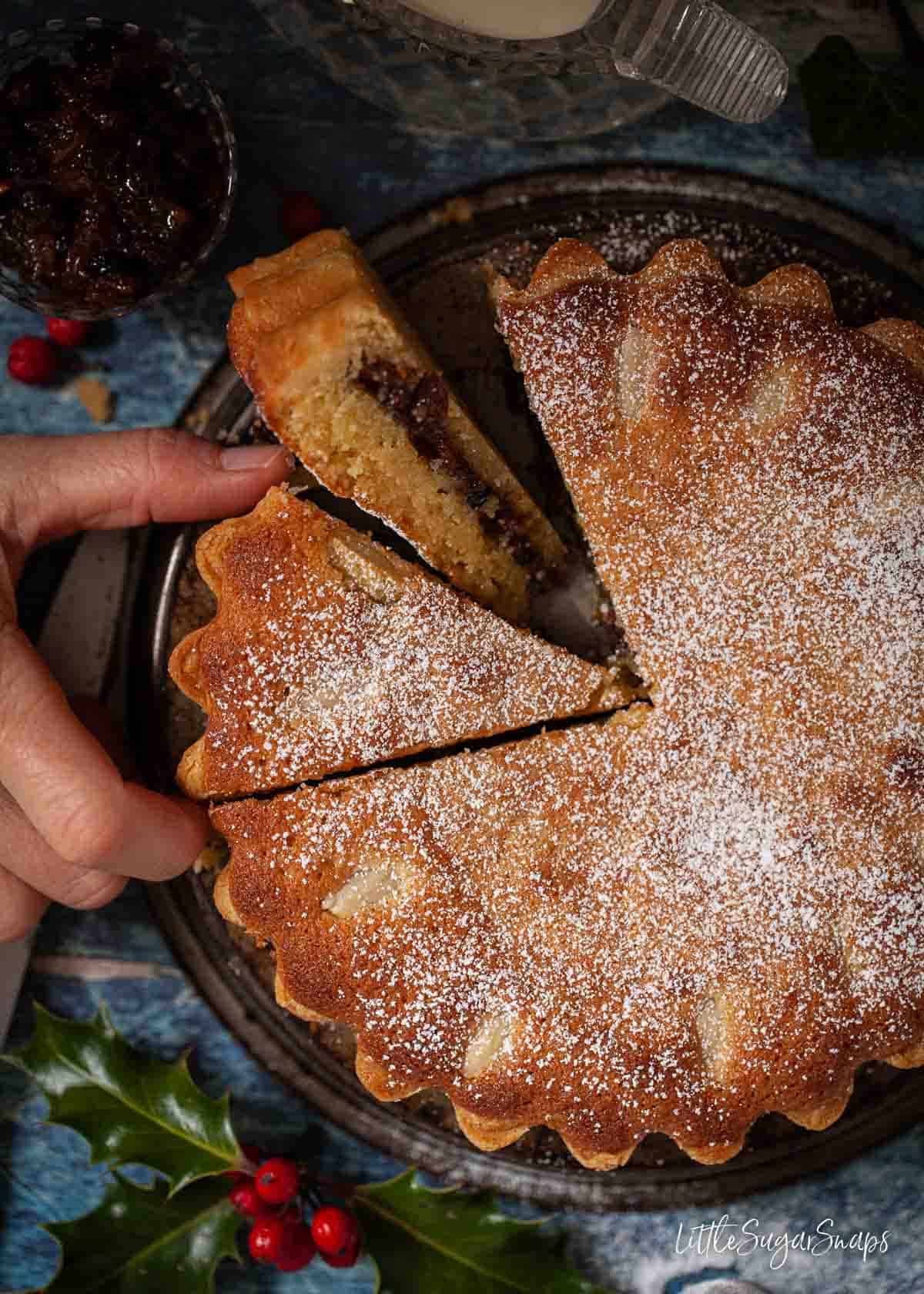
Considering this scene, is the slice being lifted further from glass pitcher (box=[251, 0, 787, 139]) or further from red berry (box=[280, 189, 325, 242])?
glass pitcher (box=[251, 0, 787, 139])

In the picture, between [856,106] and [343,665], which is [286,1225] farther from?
[856,106]

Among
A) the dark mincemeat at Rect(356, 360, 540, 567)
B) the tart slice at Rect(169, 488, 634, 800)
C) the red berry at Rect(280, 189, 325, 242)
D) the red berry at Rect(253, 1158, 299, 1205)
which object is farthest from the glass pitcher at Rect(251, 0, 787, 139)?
the red berry at Rect(253, 1158, 299, 1205)

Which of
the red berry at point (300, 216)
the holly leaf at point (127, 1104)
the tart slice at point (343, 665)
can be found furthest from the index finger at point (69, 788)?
the red berry at point (300, 216)

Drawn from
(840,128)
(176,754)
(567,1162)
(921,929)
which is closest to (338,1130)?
(567,1162)

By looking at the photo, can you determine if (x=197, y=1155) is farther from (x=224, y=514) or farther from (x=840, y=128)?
(x=840, y=128)

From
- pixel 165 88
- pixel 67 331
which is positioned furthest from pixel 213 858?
pixel 165 88
